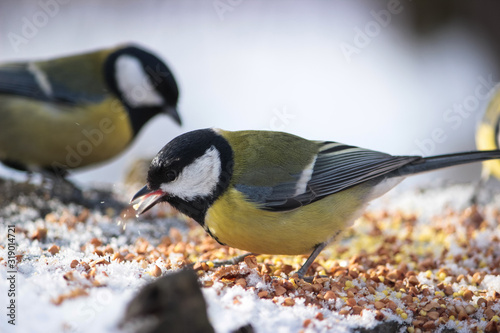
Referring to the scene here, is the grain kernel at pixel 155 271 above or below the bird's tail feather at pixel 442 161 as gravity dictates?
below

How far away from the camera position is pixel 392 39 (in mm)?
6367

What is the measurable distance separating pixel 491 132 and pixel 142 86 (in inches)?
97.0

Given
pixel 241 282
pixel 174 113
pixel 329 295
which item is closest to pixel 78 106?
pixel 174 113

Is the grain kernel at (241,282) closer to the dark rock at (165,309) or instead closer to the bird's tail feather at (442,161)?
the dark rock at (165,309)

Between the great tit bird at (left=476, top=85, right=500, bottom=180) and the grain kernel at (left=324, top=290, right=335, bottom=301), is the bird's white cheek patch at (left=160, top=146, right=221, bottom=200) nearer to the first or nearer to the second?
the grain kernel at (left=324, top=290, right=335, bottom=301)

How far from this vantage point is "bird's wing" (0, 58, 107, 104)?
2.94 m

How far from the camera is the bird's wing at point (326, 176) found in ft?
5.89

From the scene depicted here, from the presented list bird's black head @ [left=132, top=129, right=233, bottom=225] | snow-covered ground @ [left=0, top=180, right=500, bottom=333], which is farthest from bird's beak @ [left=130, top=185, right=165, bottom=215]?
snow-covered ground @ [left=0, top=180, right=500, bottom=333]

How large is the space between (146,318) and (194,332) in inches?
4.4

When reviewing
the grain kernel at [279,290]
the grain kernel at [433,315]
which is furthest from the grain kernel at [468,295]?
the grain kernel at [279,290]

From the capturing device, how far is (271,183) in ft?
6.05

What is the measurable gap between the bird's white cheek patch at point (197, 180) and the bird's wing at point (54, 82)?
1.44m

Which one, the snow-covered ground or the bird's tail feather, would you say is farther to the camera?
the bird's tail feather

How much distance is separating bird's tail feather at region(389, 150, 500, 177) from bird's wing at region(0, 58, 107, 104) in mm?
1829
